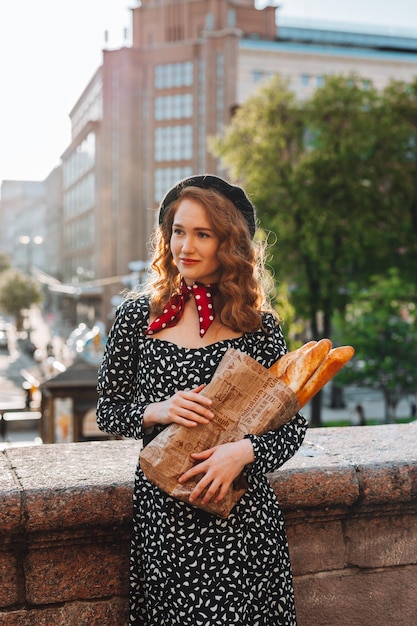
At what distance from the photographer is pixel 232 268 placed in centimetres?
259

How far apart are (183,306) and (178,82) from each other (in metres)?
67.5

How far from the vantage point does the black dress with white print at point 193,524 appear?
2328 mm

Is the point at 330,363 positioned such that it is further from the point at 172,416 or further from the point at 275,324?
the point at 172,416

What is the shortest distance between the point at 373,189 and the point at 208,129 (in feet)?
134

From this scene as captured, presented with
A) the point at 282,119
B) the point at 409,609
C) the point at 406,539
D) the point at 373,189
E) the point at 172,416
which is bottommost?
the point at 409,609

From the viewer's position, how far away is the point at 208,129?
64750mm

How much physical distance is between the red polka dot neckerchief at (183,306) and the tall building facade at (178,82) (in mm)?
60649

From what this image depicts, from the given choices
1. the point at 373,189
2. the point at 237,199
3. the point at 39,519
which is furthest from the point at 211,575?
the point at 373,189

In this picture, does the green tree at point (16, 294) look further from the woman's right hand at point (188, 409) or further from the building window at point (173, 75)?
the woman's right hand at point (188, 409)

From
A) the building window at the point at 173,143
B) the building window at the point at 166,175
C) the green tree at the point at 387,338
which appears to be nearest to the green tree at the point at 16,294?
the building window at the point at 166,175

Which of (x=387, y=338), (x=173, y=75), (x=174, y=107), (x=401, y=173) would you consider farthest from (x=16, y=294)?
(x=387, y=338)

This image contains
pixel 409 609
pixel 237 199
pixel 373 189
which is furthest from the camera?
pixel 373 189

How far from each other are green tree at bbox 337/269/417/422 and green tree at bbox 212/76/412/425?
2.23m

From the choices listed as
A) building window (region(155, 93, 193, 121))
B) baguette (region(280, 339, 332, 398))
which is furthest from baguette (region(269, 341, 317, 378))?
building window (region(155, 93, 193, 121))
